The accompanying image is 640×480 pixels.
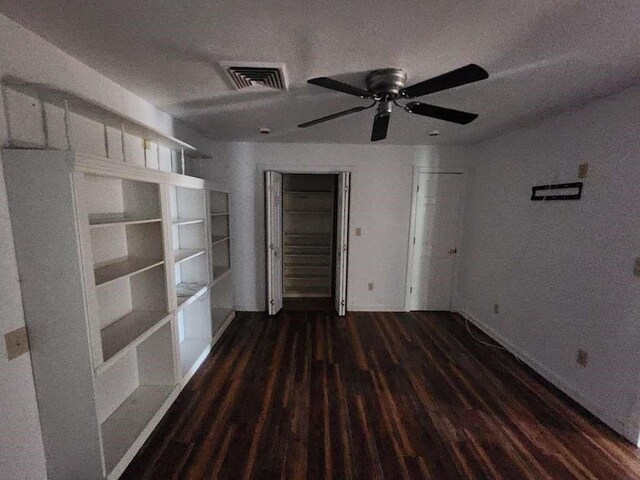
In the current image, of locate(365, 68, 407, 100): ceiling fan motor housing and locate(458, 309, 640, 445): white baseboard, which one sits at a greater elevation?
locate(365, 68, 407, 100): ceiling fan motor housing

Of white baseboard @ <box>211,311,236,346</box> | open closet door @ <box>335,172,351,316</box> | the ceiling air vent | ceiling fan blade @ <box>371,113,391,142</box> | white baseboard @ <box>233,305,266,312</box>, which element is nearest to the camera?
the ceiling air vent

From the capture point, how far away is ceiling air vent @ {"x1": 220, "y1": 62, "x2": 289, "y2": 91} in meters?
1.50

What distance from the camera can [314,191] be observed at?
4480mm

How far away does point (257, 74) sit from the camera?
160 cm

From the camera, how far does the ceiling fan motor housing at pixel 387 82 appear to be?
5.07 ft

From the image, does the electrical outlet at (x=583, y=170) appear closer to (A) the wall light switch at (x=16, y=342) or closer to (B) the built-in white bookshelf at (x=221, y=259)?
(B) the built-in white bookshelf at (x=221, y=259)

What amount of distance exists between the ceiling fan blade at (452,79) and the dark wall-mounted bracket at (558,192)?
1.67 m

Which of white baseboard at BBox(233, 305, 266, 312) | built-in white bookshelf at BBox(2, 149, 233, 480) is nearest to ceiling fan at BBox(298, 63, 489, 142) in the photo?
built-in white bookshelf at BBox(2, 149, 233, 480)

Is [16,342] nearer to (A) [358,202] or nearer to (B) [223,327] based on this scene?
(B) [223,327]

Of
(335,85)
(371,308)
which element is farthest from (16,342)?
(371,308)

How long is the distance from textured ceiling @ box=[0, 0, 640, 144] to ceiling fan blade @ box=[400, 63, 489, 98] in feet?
0.58

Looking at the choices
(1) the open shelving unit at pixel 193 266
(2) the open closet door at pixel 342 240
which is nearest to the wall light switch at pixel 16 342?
(1) the open shelving unit at pixel 193 266

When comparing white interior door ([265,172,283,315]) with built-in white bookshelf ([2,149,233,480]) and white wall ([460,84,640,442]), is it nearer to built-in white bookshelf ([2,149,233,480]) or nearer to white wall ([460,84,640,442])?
built-in white bookshelf ([2,149,233,480])

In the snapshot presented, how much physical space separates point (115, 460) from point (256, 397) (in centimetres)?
90
